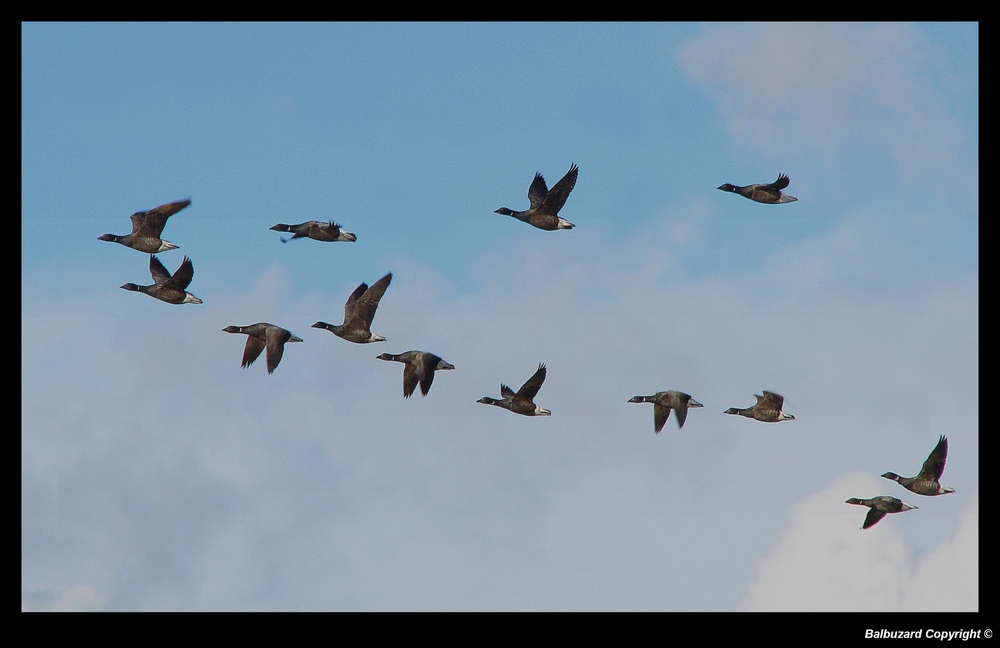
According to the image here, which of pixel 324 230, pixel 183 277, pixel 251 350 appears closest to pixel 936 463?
pixel 324 230

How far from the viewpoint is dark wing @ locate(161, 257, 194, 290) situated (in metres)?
29.4

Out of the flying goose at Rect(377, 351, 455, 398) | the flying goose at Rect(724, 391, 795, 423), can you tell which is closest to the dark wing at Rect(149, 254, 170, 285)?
the flying goose at Rect(377, 351, 455, 398)

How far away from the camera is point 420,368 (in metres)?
29.2

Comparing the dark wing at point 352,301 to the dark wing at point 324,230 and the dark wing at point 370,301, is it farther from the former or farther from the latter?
the dark wing at point 324,230

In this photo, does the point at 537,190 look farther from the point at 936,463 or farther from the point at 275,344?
the point at 936,463

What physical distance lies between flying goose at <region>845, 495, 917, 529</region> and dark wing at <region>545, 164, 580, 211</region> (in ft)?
36.1

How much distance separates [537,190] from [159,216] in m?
8.86

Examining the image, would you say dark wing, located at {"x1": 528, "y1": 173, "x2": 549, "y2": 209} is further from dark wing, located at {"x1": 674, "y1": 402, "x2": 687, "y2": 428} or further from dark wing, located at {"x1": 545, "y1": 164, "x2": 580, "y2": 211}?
dark wing, located at {"x1": 674, "y1": 402, "x2": 687, "y2": 428}

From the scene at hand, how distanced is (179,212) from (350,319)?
460 cm

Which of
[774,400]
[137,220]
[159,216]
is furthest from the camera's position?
[774,400]

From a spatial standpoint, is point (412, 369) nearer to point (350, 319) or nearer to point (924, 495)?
point (350, 319)

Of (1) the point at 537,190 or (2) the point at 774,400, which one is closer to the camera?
(1) the point at 537,190

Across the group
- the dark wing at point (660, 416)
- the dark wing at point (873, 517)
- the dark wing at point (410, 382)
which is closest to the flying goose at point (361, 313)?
the dark wing at point (410, 382)
